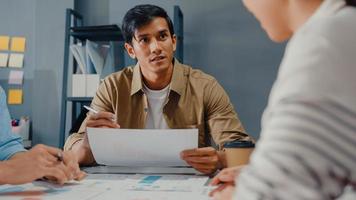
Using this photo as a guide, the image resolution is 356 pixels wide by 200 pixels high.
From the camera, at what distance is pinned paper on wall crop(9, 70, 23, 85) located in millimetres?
2961

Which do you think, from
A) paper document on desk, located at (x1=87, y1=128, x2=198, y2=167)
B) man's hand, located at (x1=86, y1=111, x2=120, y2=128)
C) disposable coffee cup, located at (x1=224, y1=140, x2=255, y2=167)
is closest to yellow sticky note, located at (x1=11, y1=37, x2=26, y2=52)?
man's hand, located at (x1=86, y1=111, x2=120, y2=128)

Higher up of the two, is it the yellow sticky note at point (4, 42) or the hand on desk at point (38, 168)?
the yellow sticky note at point (4, 42)

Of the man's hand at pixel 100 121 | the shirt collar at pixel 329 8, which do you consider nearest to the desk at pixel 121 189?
the man's hand at pixel 100 121

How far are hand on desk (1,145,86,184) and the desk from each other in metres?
0.02

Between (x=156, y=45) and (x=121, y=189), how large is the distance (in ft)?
3.42

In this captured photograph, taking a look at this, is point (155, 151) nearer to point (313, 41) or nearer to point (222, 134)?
point (222, 134)

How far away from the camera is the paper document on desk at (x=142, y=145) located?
4.10ft

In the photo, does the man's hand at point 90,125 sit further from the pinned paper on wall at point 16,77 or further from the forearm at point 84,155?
the pinned paper on wall at point 16,77

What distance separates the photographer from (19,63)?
9.70 feet

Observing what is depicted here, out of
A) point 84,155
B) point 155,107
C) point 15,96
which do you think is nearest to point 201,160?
point 84,155

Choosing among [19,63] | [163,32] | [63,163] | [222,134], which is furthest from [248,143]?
→ [19,63]

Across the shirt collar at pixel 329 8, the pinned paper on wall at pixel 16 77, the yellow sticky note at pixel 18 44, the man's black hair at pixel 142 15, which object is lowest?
the pinned paper on wall at pixel 16 77

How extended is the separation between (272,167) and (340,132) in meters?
0.06

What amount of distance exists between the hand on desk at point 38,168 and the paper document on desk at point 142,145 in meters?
0.16
